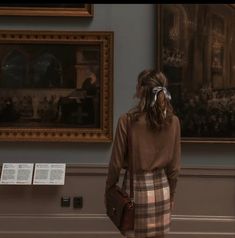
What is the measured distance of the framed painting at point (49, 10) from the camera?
559 centimetres

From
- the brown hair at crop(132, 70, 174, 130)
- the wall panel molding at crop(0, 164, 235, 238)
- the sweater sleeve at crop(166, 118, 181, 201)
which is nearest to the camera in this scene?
the brown hair at crop(132, 70, 174, 130)

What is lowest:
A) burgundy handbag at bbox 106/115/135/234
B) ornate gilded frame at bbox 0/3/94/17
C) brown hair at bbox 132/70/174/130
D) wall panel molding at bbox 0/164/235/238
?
wall panel molding at bbox 0/164/235/238

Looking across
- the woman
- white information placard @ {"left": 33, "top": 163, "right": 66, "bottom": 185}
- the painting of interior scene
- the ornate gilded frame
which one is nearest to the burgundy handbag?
the woman

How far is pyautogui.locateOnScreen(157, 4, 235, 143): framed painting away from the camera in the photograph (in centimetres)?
559

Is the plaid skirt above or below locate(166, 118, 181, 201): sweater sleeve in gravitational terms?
below

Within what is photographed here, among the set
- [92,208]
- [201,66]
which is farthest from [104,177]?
[201,66]

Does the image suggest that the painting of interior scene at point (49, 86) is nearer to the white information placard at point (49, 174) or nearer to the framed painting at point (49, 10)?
the framed painting at point (49, 10)

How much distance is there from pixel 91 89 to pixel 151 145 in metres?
2.03

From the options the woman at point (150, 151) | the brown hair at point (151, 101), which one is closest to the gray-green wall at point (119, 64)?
the woman at point (150, 151)

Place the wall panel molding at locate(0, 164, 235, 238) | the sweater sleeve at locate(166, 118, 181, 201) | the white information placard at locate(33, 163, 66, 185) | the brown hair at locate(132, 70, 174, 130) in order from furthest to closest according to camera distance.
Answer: the wall panel molding at locate(0, 164, 235, 238), the white information placard at locate(33, 163, 66, 185), the sweater sleeve at locate(166, 118, 181, 201), the brown hair at locate(132, 70, 174, 130)

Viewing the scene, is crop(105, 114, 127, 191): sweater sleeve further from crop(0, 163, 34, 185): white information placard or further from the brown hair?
crop(0, 163, 34, 185): white information placard

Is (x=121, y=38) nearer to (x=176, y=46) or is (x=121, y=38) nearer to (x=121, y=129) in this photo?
(x=176, y=46)

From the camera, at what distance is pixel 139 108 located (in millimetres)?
3799

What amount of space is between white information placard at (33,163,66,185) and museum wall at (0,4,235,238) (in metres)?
0.09
